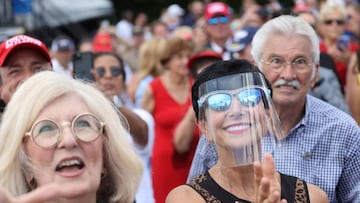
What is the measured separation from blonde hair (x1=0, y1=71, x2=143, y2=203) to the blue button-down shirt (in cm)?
82

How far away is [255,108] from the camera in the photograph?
3799 millimetres

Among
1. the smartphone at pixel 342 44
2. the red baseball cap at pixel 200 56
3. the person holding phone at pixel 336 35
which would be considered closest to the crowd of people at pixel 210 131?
the red baseball cap at pixel 200 56

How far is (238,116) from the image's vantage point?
380 centimetres

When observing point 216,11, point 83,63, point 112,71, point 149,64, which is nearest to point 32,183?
point 83,63

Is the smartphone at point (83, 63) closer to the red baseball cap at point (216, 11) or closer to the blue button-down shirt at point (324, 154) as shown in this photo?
the blue button-down shirt at point (324, 154)

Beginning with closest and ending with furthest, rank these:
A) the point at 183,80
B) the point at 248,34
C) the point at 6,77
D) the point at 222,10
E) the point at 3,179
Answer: the point at 3,179 → the point at 6,77 → the point at 248,34 → the point at 183,80 → the point at 222,10

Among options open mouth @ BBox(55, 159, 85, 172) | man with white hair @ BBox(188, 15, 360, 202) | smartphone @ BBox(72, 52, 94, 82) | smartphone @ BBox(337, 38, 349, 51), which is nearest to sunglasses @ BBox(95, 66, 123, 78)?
smartphone @ BBox(72, 52, 94, 82)

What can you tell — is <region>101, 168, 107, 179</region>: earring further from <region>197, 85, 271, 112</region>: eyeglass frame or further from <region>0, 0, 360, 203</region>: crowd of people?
<region>197, 85, 271, 112</region>: eyeglass frame

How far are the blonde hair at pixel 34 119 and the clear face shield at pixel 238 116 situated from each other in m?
0.38

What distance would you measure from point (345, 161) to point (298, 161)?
252mm

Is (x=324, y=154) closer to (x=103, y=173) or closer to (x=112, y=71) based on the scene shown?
(x=103, y=173)

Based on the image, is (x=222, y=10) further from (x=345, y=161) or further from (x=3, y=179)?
(x=3, y=179)

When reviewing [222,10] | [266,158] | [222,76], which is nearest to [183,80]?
[222,10]

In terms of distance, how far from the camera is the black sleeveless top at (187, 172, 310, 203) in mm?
3863
